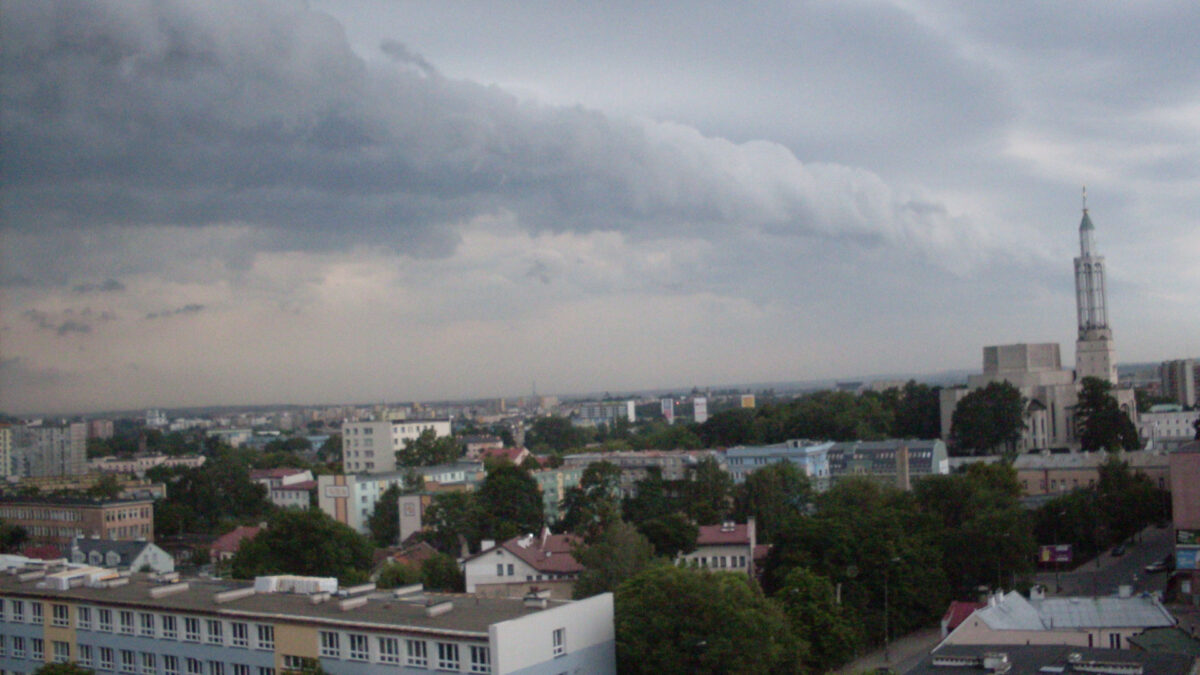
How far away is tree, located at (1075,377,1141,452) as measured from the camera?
6662 centimetres

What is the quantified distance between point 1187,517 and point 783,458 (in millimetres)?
28348

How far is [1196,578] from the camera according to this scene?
33.8 metres

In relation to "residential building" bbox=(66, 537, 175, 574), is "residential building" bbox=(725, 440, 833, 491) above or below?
above

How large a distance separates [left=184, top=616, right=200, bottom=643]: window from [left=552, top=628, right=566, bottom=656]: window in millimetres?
7619

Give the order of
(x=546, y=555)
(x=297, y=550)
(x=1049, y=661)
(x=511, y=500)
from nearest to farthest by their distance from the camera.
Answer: (x=1049, y=661) → (x=297, y=550) → (x=546, y=555) → (x=511, y=500)

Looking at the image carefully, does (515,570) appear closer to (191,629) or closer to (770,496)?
(770,496)

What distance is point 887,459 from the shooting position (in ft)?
204

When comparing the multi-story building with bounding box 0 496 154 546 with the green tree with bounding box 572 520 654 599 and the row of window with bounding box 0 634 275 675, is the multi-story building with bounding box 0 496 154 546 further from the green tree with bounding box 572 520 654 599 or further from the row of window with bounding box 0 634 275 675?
the green tree with bounding box 572 520 654 599

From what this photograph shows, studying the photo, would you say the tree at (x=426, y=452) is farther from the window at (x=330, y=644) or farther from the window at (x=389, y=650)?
the window at (x=389, y=650)

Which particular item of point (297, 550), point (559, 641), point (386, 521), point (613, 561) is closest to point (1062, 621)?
point (613, 561)

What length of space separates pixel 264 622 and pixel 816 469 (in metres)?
45.9

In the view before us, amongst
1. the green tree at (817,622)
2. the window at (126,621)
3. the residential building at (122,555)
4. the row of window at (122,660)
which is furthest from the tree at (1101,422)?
the window at (126,621)

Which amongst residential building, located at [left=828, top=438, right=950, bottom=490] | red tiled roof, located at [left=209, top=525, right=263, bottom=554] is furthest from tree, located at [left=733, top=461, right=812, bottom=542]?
red tiled roof, located at [left=209, top=525, right=263, bottom=554]

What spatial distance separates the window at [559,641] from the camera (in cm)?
2033
